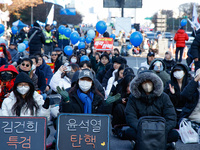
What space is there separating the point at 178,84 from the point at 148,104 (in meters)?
1.65

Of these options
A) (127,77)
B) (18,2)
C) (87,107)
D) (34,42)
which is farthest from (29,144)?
(18,2)

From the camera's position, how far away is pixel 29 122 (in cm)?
405

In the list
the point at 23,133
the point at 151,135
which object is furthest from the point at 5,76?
the point at 151,135

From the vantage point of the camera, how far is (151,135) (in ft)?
13.8

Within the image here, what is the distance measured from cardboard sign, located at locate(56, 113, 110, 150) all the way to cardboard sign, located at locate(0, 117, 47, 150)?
0.23 meters

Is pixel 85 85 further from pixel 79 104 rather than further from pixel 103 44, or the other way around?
pixel 103 44

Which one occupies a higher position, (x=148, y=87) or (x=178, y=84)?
(x=148, y=87)

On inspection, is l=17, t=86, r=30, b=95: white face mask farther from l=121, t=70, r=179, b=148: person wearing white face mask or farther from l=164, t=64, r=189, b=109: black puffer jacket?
l=164, t=64, r=189, b=109: black puffer jacket

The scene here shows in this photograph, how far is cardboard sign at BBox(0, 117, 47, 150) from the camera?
3.94 m

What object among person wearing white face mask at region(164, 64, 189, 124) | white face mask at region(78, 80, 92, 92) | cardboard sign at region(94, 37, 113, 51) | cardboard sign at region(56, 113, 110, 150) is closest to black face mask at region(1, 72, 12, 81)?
white face mask at region(78, 80, 92, 92)

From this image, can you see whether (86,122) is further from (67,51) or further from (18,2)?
(18,2)

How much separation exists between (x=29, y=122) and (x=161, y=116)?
193 centimetres

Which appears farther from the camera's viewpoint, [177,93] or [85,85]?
[177,93]

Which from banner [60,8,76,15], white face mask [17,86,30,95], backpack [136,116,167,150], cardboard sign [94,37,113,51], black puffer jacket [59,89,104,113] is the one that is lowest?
backpack [136,116,167,150]
